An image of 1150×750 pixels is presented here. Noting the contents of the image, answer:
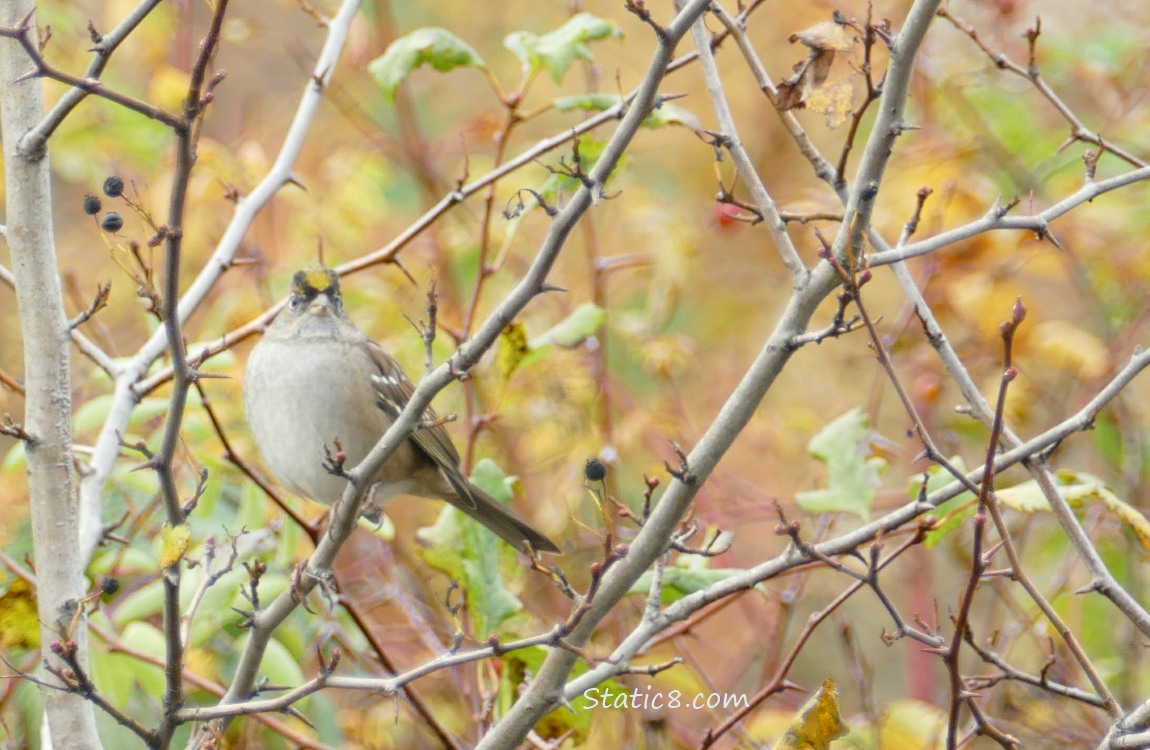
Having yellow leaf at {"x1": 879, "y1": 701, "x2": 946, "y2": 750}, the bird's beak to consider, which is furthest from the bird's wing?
yellow leaf at {"x1": 879, "y1": 701, "x2": 946, "y2": 750}

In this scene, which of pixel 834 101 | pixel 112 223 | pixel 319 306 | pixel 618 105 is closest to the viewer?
pixel 112 223

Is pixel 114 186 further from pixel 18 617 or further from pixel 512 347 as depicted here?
pixel 512 347

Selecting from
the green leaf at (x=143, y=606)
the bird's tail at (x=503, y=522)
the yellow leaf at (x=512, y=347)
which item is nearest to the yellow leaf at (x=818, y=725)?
the yellow leaf at (x=512, y=347)

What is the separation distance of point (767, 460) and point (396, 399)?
270cm

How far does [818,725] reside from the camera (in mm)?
1973

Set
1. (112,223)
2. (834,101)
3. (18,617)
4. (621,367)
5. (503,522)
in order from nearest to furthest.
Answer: (112,223) → (834,101) → (18,617) → (503,522) → (621,367)

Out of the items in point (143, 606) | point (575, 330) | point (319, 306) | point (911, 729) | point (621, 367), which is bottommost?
point (911, 729)

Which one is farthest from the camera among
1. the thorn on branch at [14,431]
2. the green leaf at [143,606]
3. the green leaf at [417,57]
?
the green leaf at [417,57]

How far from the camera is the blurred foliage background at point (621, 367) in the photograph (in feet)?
10.5

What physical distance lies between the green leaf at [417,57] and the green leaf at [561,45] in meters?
0.14

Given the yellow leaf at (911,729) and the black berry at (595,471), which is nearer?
the black berry at (595,471)

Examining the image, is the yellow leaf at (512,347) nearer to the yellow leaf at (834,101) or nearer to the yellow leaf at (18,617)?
the yellow leaf at (834,101)

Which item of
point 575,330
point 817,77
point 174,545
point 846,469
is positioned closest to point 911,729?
point 846,469

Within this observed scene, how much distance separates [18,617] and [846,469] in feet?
5.89
